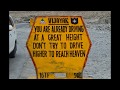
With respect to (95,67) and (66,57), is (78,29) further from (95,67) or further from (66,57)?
(95,67)

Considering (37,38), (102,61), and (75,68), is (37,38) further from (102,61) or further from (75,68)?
(102,61)

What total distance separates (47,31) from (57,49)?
1.37 feet

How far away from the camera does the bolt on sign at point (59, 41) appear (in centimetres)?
754

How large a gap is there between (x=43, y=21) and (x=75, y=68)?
117cm

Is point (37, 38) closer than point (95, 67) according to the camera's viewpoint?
Yes

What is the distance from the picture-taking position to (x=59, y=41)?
755cm

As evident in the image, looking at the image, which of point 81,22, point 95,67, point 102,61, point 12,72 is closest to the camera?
point 81,22

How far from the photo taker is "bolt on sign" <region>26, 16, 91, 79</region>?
7535mm

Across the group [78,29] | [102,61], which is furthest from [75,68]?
[102,61]

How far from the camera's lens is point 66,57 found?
759 cm

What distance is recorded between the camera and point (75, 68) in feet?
25.1

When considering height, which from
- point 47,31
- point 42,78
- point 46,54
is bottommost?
point 42,78

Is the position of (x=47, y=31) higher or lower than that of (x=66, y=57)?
higher

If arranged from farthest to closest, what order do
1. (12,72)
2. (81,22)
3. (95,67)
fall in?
(95,67) → (12,72) → (81,22)
